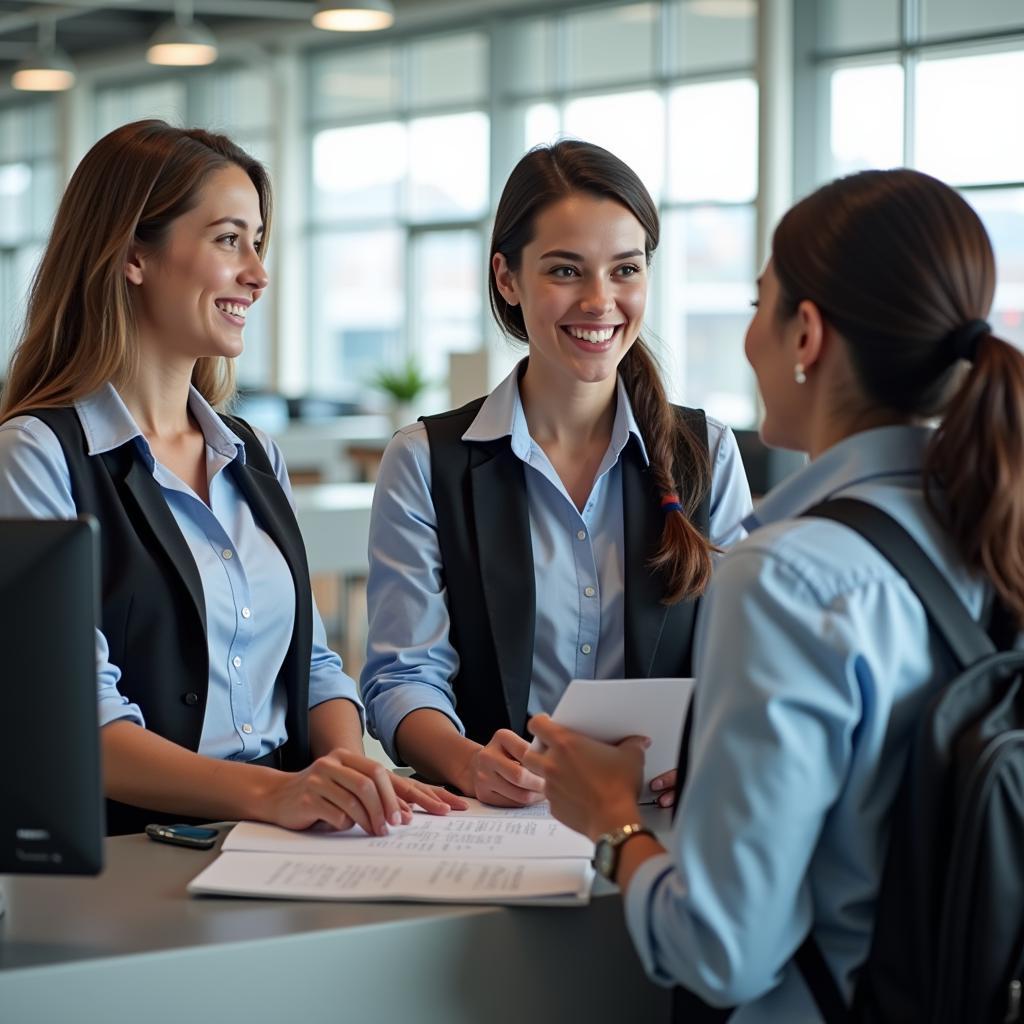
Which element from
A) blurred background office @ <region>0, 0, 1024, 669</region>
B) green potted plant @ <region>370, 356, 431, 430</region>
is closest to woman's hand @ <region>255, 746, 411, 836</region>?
blurred background office @ <region>0, 0, 1024, 669</region>

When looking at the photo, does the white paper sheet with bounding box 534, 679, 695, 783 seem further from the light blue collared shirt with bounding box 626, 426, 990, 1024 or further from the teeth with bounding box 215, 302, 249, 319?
the teeth with bounding box 215, 302, 249, 319

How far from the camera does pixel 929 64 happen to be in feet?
28.0

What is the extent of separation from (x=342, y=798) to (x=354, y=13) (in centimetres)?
587

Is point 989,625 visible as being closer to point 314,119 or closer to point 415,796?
point 415,796

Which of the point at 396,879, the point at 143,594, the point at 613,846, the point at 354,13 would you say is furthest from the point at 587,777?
the point at 354,13

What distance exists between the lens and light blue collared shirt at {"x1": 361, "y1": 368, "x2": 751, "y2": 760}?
2129mm

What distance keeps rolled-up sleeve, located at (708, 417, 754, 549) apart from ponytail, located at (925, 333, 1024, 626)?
1.03m

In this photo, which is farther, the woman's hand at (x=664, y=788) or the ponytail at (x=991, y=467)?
the woman's hand at (x=664, y=788)

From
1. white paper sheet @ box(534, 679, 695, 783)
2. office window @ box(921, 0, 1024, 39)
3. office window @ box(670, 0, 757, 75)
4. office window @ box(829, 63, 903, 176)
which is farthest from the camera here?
office window @ box(670, 0, 757, 75)

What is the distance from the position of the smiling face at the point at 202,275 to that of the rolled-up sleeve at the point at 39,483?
0.28 m

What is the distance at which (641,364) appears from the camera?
7.70 feet

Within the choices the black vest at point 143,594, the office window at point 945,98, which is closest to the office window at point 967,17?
the office window at point 945,98

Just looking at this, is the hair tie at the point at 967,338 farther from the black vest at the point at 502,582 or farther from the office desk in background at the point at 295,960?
the black vest at the point at 502,582

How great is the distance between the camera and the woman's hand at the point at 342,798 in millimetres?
1594
